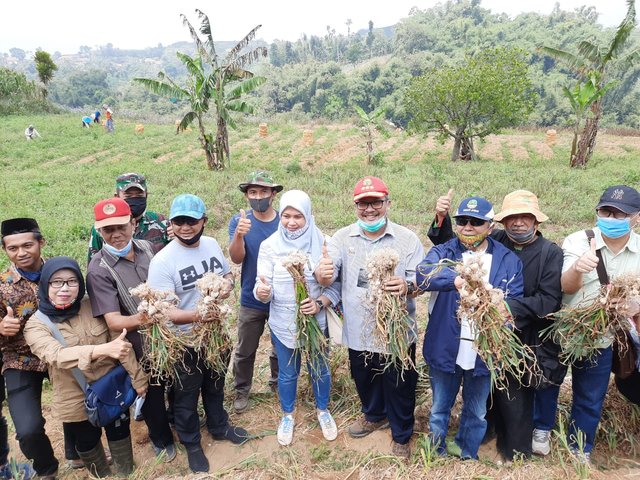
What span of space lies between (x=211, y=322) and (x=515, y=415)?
6.80ft

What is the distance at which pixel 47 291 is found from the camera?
243 cm

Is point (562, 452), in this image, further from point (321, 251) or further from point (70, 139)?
point (70, 139)

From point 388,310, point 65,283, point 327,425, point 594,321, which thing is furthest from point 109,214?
point 594,321

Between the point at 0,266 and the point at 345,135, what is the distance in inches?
765

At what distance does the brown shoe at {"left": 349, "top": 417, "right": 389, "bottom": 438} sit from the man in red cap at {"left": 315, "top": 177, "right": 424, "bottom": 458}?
0.18 meters

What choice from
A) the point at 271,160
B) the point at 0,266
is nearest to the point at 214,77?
the point at 271,160

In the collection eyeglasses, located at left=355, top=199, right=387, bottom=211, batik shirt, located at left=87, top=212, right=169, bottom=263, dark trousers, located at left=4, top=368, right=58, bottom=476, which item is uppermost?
eyeglasses, located at left=355, top=199, right=387, bottom=211

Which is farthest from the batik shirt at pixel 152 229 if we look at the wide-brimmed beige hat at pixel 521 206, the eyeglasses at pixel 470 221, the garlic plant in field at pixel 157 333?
the wide-brimmed beige hat at pixel 521 206

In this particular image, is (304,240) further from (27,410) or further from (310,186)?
(310,186)

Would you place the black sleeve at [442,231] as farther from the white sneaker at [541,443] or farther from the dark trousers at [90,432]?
the dark trousers at [90,432]

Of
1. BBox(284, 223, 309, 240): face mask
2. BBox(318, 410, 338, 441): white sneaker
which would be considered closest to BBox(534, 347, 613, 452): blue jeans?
BBox(318, 410, 338, 441): white sneaker

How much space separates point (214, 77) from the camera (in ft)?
45.4

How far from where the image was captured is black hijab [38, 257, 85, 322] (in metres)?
2.42

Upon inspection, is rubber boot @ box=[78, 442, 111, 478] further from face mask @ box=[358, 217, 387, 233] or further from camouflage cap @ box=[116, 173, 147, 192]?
face mask @ box=[358, 217, 387, 233]
